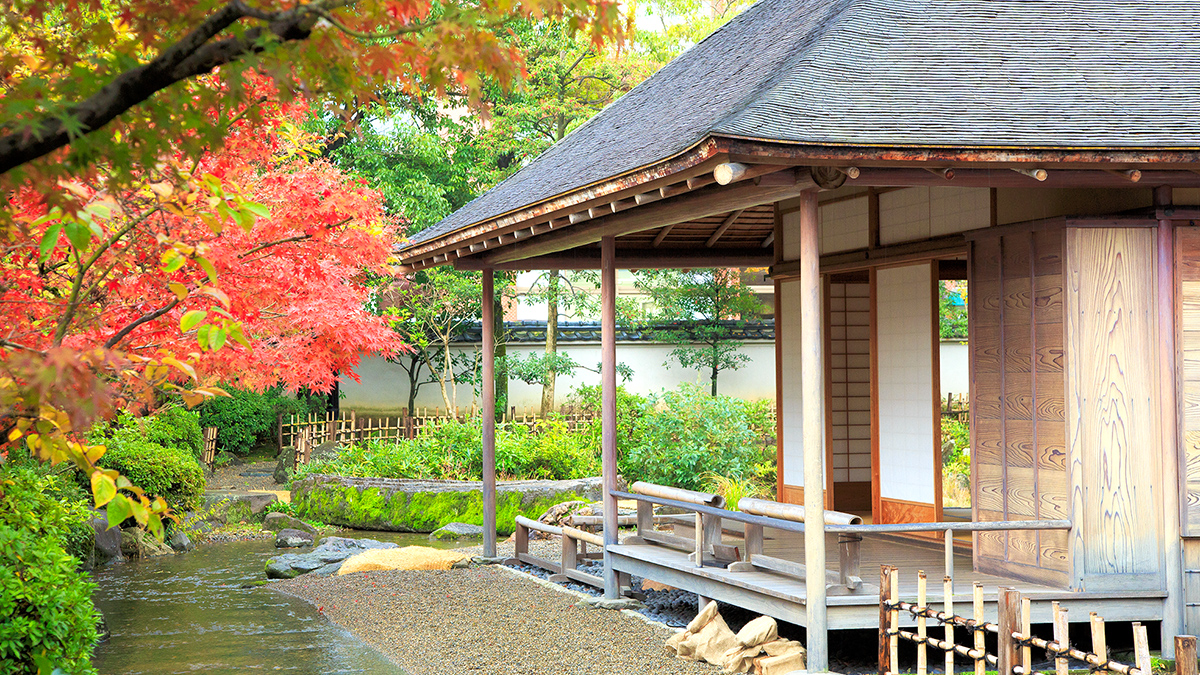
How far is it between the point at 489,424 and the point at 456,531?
137 inches

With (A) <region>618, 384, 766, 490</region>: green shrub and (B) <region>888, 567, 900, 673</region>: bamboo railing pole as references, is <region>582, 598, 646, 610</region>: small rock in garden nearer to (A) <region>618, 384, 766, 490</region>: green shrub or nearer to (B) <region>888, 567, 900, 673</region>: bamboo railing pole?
(B) <region>888, 567, 900, 673</region>: bamboo railing pole

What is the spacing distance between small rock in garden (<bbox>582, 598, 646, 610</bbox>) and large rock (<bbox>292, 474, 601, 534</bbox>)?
567 centimetres

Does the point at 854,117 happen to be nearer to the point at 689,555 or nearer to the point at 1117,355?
the point at 1117,355

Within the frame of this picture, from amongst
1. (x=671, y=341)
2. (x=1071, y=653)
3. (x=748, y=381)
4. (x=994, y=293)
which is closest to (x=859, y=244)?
(x=994, y=293)

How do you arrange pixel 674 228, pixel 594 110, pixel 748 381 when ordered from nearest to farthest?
pixel 674 228, pixel 594 110, pixel 748 381

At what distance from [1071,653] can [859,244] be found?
198 inches

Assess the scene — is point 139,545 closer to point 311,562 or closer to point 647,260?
point 311,562

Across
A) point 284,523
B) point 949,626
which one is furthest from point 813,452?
point 284,523

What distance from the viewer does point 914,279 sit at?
28.4 feet

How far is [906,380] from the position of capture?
8.77m

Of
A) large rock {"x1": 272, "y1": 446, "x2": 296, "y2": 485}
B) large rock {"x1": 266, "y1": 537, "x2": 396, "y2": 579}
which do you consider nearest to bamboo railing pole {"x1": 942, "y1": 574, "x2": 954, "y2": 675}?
large rock {"x1": 266, "y1": 537, "x2": 396, "y2": 579}

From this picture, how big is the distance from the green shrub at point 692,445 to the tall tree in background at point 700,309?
A: 247 inches

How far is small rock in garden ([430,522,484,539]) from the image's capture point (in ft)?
45.6

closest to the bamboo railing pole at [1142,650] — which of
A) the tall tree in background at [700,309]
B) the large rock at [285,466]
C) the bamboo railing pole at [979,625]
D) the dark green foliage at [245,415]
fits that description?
the bamboo railing pole at [979,625]
